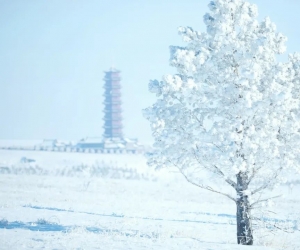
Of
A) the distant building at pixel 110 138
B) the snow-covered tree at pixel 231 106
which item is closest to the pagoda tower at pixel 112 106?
the distant building at pixel 110 138

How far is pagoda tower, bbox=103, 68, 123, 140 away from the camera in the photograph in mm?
109562

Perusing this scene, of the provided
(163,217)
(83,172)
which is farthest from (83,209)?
(83,172)

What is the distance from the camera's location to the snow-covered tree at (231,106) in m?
10.4

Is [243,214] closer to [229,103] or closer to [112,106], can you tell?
[229,103]

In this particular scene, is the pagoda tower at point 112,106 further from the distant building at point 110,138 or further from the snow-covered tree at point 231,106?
the snow-covered tree at point 231,106

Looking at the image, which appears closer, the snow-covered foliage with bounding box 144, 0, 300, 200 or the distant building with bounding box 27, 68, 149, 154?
the snow-covered foliage with bounding box 144, 0, 300, 200

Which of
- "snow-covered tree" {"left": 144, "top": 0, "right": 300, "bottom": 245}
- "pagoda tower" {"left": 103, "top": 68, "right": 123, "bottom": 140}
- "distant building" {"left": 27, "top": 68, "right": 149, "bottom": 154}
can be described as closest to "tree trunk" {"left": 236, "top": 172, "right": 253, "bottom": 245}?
"snow-covered tree" {"left": 144, "top": 0, "right": 300, "bottom": 245}

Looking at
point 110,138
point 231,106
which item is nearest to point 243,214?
point 231,106

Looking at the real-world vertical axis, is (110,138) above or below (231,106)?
above

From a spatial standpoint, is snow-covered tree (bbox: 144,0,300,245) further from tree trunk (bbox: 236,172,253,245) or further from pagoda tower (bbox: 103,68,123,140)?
pagoda tower (bbox: 103,68,123,140)

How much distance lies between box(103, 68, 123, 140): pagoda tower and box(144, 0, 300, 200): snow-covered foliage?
315ft

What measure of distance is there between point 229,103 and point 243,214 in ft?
10.1

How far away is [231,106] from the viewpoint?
34.6ft

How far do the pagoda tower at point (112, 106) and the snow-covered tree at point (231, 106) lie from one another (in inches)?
3779
